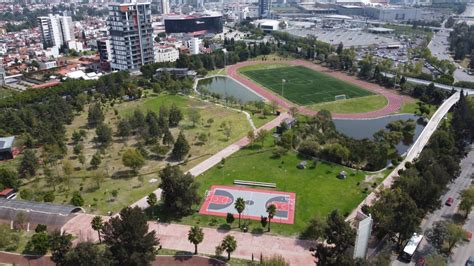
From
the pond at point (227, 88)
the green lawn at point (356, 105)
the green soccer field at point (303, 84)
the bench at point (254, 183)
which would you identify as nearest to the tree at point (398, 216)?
the bench at point (254, 183)

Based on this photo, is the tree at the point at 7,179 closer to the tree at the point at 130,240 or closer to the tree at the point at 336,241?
the tree at the point at 130,240

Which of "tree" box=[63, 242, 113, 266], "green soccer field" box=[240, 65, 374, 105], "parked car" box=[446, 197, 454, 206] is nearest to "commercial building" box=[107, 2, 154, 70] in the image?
"green soccer field" box=[240, 65, 374, 105]

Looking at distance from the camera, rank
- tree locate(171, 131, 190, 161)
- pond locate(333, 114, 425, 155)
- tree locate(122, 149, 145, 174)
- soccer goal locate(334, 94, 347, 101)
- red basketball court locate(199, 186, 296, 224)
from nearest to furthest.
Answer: red basketball court locate(199, 186, 296, 224) < tree locate(122, 149, 145, 174) < tree locate(171, 131, 190, 161) < pond locate(333, 114, 425, 155) < soccer goal locate(334, 94, 347, 101)

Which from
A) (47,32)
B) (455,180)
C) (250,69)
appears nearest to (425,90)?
(455,180)

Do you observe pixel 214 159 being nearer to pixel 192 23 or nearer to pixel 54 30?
pixel 54 30

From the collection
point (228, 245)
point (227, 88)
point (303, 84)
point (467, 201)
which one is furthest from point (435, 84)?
point (228, 245)

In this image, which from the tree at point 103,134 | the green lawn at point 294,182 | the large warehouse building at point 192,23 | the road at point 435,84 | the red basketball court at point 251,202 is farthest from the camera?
the large warehouse building at point 192,23

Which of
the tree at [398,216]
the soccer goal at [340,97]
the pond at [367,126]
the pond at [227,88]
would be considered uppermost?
the tree at [398,216]

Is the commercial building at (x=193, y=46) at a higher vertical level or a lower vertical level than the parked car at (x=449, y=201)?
higher

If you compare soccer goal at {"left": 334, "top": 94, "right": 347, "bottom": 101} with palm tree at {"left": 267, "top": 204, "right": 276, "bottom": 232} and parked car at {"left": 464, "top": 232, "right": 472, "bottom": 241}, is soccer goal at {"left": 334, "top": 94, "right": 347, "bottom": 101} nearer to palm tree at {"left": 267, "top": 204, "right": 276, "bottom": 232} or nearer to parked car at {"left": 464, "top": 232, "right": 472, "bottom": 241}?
parked car at {"left": 464, "top": 232, "right": 472, "bottom": 241}
